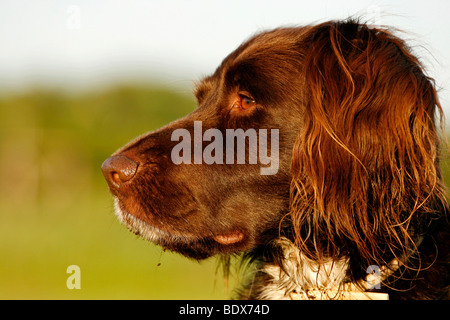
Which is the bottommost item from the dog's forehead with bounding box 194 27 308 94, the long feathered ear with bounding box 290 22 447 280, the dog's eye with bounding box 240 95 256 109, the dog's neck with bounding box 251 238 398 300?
the dog's neck with bounding box 251 238 398 300

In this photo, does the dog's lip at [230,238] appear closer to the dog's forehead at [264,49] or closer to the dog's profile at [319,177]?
the dog's profile at [319,177]

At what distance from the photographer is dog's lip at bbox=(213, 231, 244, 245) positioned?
10.7ft

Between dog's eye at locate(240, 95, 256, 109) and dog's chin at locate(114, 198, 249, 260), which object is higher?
dog's eye at locate(240, 95, 256, 109)

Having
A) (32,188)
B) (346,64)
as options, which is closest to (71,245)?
(32,188)

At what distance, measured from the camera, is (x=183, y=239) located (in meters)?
3.21

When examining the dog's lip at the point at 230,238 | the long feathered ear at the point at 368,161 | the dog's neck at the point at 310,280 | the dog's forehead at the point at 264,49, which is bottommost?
the dog's neck at the point at 310,280

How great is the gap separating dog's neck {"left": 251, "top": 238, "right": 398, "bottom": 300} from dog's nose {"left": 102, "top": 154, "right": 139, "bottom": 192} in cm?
94

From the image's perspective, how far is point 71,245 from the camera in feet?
33.4

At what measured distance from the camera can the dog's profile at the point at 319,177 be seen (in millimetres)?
3018

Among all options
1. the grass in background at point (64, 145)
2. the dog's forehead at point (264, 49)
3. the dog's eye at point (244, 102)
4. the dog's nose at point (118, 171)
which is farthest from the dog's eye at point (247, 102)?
the grass in background at point (64, 145)

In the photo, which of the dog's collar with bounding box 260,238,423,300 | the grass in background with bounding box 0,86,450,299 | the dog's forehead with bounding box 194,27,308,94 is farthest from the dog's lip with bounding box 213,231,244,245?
the grass in background with bounding box 0,86,450,299

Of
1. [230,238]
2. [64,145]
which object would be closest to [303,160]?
[230,238]

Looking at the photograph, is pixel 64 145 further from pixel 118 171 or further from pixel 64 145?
pixel 118 171

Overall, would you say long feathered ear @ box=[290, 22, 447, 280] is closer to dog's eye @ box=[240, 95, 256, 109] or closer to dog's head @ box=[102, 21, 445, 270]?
dog's head @ box=[102, 21, 445, 270]
